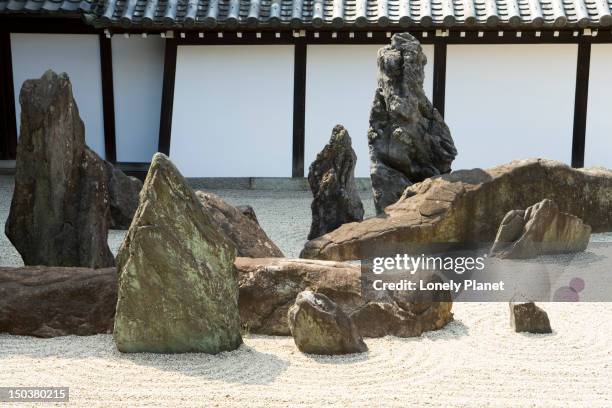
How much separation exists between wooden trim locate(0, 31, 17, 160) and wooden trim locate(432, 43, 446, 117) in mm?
6197

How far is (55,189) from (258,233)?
71.9 inches

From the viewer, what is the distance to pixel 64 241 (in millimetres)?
8023

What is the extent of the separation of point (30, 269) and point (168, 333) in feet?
4.86

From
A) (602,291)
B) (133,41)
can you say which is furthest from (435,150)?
(133,41)

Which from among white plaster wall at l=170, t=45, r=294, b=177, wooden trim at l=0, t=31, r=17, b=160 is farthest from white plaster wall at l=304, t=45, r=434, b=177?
wooden trim at l=0, t=31, r=17, b=160

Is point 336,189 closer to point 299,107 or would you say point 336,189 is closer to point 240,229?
point 240,229

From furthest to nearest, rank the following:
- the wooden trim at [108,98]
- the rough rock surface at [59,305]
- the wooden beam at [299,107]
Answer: the wooden trim at [108,98] → the wooden beam at [299,107] → the rough rock surface at [59,305]

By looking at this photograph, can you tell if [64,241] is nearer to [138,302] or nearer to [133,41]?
[138,302]

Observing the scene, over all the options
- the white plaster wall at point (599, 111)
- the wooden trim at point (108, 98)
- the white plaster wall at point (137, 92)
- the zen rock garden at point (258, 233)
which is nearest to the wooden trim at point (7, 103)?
the wooden trim at point (108, 98)

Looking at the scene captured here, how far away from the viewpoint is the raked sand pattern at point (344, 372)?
196 inches

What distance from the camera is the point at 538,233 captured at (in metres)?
8.21

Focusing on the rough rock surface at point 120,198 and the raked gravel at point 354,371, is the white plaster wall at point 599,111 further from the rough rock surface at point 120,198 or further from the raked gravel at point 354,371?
the raked gravel at point 354,371

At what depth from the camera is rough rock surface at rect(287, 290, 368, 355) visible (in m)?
5.66

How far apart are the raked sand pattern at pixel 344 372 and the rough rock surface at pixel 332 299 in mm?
117
